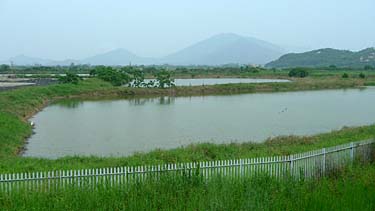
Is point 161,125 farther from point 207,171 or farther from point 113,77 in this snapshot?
point 113,77

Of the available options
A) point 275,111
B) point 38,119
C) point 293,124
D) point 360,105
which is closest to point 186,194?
point 293,124

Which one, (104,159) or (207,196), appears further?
(104,159)

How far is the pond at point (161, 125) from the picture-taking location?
2222cm

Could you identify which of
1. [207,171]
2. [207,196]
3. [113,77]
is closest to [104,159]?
[207,171]

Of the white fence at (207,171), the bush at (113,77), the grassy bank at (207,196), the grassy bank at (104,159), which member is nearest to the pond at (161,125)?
the grassy bank at (104,159)

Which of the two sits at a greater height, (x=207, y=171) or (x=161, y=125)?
(x=207, y=171)

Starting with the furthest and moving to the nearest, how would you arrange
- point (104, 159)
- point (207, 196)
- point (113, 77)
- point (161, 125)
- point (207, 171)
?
point (113, 77) < point (161, 125) < point (104, 159) < point (207, 171) < point (207, 196)

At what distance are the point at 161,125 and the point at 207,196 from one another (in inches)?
841

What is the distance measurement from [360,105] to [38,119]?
29.7 m

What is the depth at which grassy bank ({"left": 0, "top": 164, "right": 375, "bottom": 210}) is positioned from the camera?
7645 mm

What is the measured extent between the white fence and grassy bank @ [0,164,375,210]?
58 centimetres

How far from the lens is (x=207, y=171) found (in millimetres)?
10188

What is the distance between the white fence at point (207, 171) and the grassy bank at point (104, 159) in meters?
3.43

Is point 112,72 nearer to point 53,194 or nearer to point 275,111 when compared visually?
point 275,111
